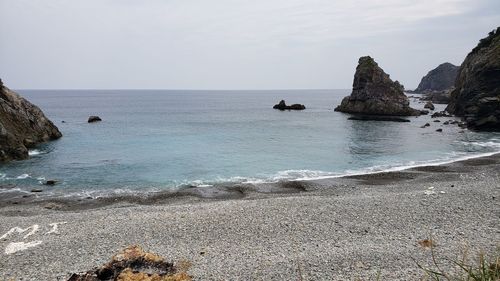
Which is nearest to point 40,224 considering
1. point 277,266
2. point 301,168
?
point 277,266

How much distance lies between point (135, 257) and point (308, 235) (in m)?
9.35

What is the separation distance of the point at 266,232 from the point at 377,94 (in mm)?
101683

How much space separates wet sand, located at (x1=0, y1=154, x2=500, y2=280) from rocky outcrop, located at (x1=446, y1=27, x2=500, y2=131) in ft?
161

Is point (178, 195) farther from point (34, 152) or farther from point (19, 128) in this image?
point (19, 128)

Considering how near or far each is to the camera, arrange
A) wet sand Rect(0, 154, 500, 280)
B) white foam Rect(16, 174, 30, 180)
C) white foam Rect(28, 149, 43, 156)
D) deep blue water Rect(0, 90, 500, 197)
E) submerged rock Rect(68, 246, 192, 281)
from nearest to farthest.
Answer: submerged rock Rect(68, 246, 192, 281), wet sand Rect(0, 154, 500, 280), white foam Rect(16, 174, 30, 180), deep blue water Rect(0, 90, 500, 197), white foam Rect(28, 149, 43, 156)

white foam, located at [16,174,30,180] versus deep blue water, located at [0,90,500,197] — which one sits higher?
deep blue water, located at [0,90,500,197]

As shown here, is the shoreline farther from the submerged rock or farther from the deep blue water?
the submerged rock

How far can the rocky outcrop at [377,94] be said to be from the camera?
108 metres

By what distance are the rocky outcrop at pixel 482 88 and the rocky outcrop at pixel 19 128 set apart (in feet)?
255

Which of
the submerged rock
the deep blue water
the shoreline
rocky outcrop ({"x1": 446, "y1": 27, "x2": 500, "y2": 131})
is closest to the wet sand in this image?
the shoreline

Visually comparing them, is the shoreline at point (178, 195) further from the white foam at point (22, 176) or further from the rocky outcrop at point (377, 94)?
the rocky outcrop at point (377, 94)

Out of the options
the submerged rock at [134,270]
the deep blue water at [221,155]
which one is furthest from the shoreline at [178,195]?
the submerged rock at [134,270]

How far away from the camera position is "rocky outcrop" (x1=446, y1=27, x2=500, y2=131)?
69.6 m

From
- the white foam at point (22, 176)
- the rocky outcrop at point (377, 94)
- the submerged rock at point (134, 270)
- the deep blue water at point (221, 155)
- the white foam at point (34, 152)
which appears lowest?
the white foam at point (22, 176)
